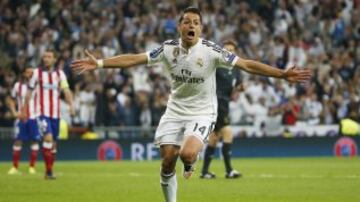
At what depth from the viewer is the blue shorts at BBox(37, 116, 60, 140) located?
1872 cm

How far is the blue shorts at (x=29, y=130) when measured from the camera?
20258 millimetres

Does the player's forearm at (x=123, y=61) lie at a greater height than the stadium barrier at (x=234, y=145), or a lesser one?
greater

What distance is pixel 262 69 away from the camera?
36.5 feet

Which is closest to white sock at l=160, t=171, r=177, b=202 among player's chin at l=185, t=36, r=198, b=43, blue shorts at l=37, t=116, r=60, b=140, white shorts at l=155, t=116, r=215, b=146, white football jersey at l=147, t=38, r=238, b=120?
white shorts at l=155, t=116, r=215, b=146

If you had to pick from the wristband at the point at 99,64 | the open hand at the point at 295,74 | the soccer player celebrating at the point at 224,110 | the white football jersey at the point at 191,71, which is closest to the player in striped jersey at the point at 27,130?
the soccer player celebrating at the point at 224,110

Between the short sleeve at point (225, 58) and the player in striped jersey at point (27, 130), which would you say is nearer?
the short sleeve at point (225, 58)

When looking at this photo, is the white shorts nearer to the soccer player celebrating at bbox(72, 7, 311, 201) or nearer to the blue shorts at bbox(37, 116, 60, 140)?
the soccer player celebrating at bbox(72, 7, 311, 201)

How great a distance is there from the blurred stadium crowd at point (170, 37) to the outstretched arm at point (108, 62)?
17320 millimetres

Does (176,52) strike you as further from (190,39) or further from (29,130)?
(29,130)

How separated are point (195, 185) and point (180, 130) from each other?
5093 millimetres

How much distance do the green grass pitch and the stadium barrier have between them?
5.73 metres

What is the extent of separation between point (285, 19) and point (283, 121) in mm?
5108

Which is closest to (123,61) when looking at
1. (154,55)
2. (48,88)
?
(154,55)

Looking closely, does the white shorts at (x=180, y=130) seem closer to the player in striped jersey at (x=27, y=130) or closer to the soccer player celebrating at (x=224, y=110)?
the soccer player celebrating at (x=224, y=110)
